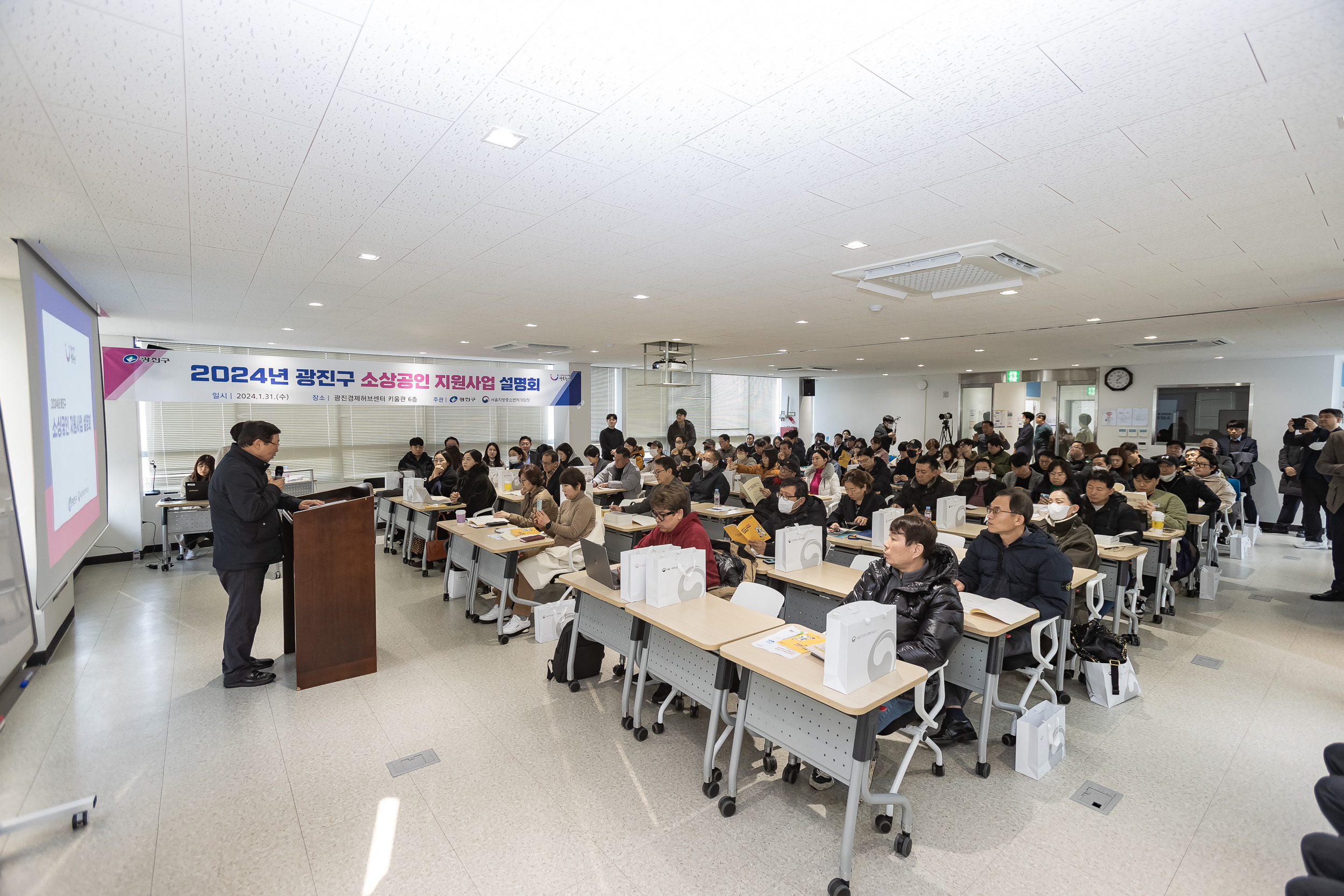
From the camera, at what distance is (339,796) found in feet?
9.78

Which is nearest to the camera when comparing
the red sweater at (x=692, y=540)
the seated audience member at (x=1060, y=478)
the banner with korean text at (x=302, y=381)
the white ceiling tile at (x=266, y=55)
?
the white ceiling tile at (x=266, y=55)

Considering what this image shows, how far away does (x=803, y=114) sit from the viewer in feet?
7.14

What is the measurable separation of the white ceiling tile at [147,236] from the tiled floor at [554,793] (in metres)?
2.94

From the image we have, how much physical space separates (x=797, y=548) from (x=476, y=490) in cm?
410

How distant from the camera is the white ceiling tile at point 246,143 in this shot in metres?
2.16

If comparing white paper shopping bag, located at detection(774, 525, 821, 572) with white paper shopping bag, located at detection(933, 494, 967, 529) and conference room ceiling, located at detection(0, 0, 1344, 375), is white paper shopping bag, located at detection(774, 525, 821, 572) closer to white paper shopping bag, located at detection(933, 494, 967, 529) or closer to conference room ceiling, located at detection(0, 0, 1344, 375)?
conference room ceiling, located at detection(0, 0, 1344, 375)

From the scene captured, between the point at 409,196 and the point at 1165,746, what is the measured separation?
5.13 meters

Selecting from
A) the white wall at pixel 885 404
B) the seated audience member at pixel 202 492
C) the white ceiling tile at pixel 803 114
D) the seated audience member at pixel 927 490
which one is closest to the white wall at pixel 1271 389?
the white wall at pixel 885 404

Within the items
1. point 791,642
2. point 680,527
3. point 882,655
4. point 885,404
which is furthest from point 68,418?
point 885,404

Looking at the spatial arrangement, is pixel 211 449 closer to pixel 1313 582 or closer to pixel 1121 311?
pixel 1121 311

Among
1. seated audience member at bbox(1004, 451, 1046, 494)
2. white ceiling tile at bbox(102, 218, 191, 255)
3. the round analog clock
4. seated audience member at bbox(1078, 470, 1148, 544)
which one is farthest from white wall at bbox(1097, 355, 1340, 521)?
white ceiling tile at bbox(102, 218, 191, 255)

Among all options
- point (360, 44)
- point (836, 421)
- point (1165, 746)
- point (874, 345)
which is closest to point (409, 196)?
point (360, 44)

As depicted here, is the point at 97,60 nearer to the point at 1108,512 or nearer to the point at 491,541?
the point at 491,541

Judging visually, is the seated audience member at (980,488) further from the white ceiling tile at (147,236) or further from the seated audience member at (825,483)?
the white ceiling tile at (147,236)
